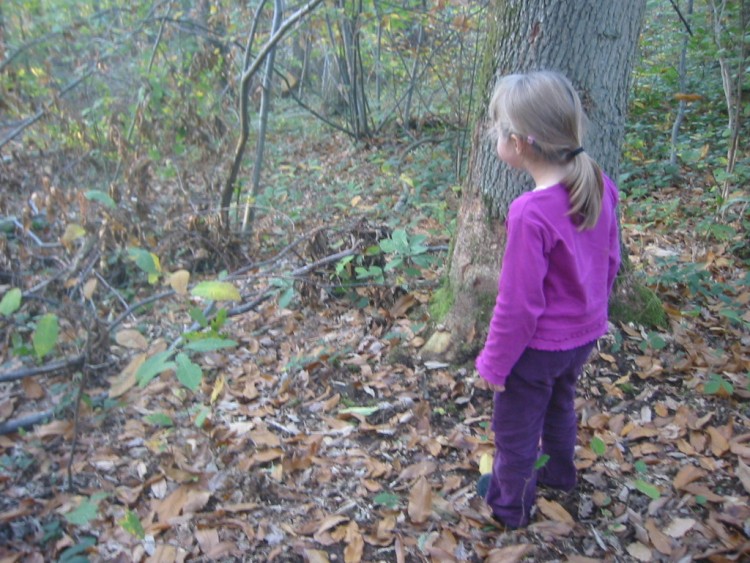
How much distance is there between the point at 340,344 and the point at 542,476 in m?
1.70

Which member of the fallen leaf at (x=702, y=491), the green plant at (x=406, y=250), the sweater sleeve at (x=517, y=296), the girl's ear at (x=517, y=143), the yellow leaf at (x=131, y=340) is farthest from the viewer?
the green plant at (x=406, y=250)

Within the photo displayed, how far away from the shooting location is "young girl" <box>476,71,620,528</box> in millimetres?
1954

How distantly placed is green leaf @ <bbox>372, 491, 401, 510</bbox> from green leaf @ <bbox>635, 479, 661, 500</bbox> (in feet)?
3.55

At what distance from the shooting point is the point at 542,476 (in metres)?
2.68

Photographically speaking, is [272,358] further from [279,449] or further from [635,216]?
[635,216]

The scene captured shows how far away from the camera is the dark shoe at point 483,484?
2.66 metres

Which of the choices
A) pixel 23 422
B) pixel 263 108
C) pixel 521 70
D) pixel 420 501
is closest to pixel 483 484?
pixel 420 501

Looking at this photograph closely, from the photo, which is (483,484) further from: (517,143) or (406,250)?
(406,250)

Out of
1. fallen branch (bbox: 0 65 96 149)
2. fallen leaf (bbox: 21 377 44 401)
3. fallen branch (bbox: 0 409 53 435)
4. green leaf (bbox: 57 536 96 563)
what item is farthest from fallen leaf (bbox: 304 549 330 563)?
fallen branch (bbox: 0 65 96 149)

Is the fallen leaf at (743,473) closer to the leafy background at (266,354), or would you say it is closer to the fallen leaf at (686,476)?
the leafy background at (266,354)

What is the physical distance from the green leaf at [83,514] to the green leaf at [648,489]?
8.06 feet

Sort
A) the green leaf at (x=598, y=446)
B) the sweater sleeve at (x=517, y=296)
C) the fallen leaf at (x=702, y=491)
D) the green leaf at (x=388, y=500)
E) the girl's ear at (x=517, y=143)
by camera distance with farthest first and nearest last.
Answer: the green leaf at (x=598, y=446) → the green leaf at (x=388, y=500) → the fallen leaf at (x=702, y=491) → the girl's ear at (x=517, y=143) → the sweater sleeve at (x=517, y=296)

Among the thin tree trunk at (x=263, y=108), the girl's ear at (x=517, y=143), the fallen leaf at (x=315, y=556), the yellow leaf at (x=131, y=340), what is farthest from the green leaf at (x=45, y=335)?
the thin tree trunk at (x=263, y=108)

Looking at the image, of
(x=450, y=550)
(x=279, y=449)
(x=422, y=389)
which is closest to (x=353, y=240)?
(x=422, y=389)
